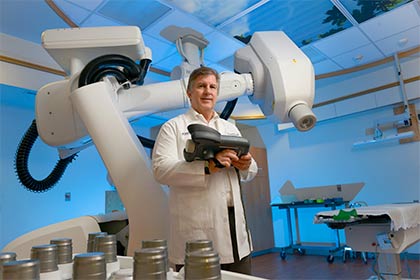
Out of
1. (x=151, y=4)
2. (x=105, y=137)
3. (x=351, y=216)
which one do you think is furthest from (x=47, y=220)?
(x=351, y=216)

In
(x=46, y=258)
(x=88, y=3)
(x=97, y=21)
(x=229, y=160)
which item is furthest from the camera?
(x=97, y=21)

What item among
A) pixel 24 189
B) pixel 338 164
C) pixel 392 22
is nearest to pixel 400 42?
pixel 392 22

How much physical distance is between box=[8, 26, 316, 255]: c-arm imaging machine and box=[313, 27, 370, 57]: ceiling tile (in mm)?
2472

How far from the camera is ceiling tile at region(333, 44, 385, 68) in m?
4.08

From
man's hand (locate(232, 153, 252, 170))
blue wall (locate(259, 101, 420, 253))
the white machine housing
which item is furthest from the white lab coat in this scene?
blue wall (locate(259, 101, 420, 253))

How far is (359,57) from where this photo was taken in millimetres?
4285

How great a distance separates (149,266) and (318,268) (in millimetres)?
4236

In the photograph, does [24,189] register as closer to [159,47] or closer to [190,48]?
[159,47]

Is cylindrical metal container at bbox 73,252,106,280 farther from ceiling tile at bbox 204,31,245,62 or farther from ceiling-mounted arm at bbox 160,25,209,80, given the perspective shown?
ceiling tile at bbox 204,31,245,62

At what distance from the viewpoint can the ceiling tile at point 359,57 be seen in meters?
4.08

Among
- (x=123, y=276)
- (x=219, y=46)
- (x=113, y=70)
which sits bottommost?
(x=123, y=276)

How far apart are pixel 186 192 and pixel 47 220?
3.77 meters

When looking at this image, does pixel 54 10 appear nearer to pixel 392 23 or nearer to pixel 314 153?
pixel 392 23

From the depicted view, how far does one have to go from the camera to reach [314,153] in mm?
5387
